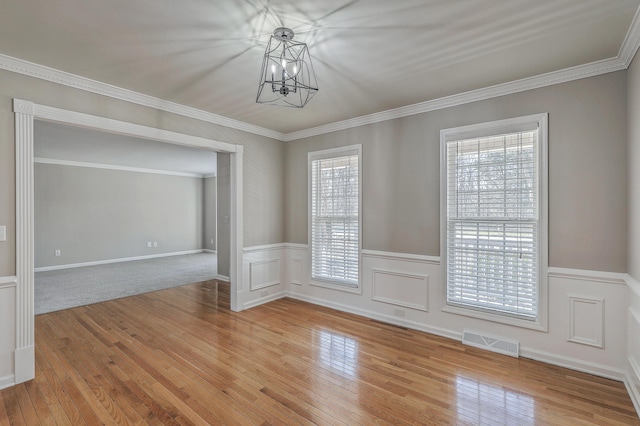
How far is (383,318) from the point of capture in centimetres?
404

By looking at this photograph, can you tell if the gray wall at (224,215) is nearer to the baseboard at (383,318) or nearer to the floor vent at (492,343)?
the baseboard at (383,318)

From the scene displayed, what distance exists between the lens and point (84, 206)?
796 cm

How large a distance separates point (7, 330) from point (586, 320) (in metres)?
4.98

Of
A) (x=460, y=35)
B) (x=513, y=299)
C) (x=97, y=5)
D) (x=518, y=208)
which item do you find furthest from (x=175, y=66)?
(x=513, y=299)

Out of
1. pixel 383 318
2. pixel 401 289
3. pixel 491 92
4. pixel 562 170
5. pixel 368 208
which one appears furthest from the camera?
pixel 368 208

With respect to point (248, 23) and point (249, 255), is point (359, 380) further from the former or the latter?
point (248, 23)

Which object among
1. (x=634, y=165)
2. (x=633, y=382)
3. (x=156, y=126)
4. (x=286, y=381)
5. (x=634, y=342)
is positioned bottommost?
(x=286, y=381)

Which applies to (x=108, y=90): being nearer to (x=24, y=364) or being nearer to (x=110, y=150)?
(x=24, y=364)

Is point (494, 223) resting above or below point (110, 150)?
below

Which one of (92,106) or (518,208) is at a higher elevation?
(92,106)

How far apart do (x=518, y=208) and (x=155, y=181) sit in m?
9.45

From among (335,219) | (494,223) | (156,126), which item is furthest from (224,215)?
(494,223)

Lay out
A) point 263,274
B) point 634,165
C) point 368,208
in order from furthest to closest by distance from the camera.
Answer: point 263,274 < point 368,208 < point 634,165

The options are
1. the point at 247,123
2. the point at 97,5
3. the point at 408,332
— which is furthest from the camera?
the point at 247,123
